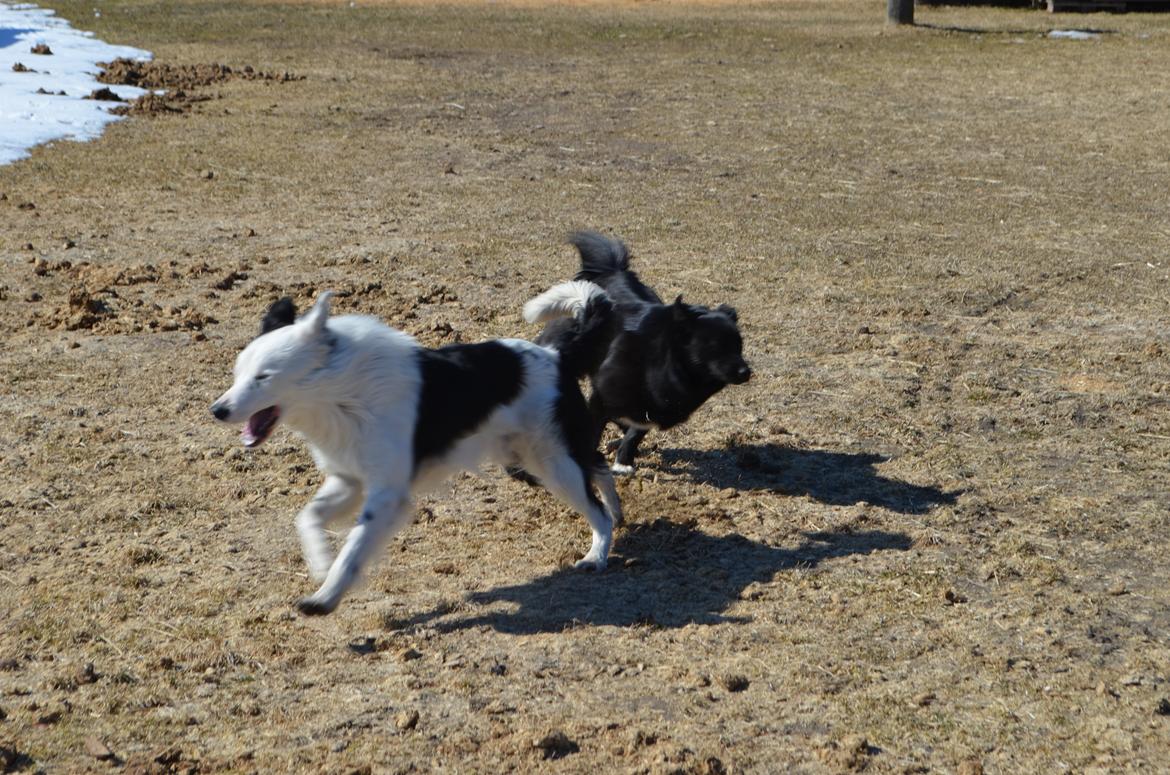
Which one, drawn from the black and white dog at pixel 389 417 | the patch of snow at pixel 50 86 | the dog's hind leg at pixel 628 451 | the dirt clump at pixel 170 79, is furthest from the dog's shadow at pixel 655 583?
the dirt clump at pixel 170 79

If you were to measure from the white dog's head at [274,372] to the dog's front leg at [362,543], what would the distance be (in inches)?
19.5

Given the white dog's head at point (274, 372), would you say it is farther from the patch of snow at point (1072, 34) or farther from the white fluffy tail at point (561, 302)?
the patch of snow at point (1072, 34)

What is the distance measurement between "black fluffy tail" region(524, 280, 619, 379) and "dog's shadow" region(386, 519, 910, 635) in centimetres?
89

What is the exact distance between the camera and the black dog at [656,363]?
6.71m

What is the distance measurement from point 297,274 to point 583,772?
21.9 ft

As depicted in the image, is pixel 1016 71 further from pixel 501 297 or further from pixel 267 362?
pixel 267 362

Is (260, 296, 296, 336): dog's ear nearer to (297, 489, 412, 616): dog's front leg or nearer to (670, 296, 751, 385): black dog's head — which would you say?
(297, 489, 412, 616): dog's front leg

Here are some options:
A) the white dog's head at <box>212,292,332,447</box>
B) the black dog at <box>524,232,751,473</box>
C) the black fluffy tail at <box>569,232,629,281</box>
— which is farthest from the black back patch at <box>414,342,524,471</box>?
the black fluffy tail at <box>569,232,629,281</box>

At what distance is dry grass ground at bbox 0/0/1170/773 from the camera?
15.1ft

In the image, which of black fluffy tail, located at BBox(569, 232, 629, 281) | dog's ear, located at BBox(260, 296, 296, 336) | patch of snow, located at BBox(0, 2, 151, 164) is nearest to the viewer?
dog's ear, located at BBox(260, 296, 296, 336)

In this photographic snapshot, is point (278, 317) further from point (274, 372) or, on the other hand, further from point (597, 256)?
point (597, 256)

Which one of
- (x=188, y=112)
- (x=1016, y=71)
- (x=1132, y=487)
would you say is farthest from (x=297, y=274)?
(x=1016, y=71)

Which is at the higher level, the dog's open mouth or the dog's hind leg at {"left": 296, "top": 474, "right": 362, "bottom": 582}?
the dog's open mouth

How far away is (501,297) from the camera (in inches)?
381
